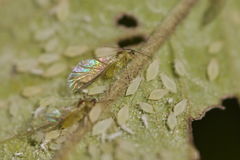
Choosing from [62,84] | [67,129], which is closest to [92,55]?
[62,84]

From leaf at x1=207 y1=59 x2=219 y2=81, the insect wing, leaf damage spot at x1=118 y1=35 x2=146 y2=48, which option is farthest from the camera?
leaf damage spot at x1=118 y1=35 x2=146 y2=48

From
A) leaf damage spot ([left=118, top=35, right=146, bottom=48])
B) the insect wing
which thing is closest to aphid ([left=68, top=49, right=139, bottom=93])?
the insect wing

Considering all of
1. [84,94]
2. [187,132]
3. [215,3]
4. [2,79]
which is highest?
[215,3]

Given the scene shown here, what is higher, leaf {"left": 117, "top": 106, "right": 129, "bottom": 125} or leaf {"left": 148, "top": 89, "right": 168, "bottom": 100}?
leaf {"left": 148, "top": 89, "right": 168, "bottom": 100}

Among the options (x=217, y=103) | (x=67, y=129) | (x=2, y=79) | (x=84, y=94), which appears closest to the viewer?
(x=67, y=129)

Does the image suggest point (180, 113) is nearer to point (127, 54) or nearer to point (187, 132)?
point (187, 132)

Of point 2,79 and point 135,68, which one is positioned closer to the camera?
point 135,68

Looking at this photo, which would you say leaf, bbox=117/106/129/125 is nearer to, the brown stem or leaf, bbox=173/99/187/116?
the brown stem
